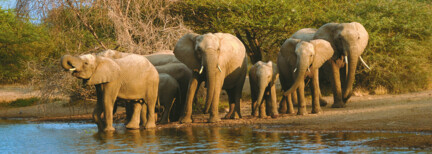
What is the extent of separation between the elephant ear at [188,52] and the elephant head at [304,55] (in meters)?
2.42

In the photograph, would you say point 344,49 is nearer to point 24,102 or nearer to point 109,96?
point 109,96

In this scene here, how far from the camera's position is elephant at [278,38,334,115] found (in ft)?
50.3

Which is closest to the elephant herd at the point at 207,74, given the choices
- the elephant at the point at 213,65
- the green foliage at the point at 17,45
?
the elephant at the point at 213,65

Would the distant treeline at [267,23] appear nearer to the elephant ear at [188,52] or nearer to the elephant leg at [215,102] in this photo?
the elephant ear at [188,52]

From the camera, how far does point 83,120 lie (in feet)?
61.5

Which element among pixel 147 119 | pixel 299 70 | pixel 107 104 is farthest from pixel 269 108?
pixel 107 104

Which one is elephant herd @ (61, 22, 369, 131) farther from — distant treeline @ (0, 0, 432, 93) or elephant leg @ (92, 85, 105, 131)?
distant treeline @ (0, 0, 432, 93)

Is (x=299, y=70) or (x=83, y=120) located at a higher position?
(x=299, y=70)

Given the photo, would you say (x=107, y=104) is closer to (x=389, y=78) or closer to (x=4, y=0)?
(x=389, y=78)

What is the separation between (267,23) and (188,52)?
6.89m

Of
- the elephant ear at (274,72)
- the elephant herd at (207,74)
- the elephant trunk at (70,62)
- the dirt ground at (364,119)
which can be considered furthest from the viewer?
the elephant ear at (274,72)

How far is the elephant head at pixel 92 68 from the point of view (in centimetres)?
1266

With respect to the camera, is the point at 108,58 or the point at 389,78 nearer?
the point at 108,58

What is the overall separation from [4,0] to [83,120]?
28841 millimetres
